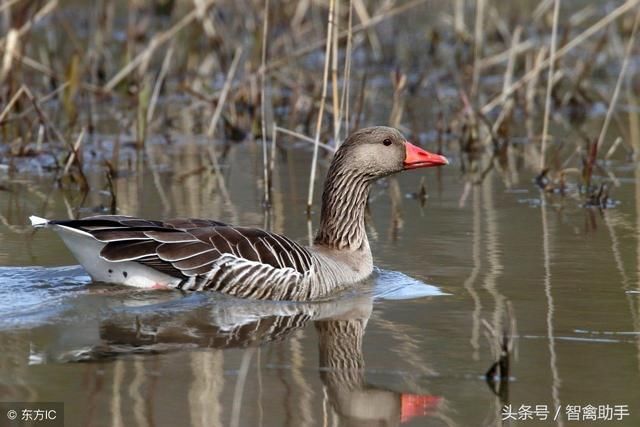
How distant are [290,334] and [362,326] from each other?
1.73ft

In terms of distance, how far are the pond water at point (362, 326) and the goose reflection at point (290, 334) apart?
2 centimetres

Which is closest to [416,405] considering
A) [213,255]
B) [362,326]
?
[362,326]

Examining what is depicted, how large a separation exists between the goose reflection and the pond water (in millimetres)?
17

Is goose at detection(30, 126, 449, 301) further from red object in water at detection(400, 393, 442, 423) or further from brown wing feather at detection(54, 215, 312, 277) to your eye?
red object in water at detection(400, 393, 442, 423)

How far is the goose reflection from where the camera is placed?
5.99 meters

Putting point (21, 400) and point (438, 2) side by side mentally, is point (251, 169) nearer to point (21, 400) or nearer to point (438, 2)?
point (21, 400)

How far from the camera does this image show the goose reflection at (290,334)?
599 cm

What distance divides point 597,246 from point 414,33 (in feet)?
42.8

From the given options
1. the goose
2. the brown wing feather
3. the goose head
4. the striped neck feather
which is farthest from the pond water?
the goose head

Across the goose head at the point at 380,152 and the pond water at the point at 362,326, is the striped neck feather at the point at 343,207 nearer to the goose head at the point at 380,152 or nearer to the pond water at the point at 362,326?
the goose head at the point at 380,152

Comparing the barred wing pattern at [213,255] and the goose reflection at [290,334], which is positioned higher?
→ the barred wing pattern at [213,255]

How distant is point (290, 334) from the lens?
7371mm

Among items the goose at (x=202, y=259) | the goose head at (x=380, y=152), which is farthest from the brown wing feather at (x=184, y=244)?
the goose head at (x=380, y=152)

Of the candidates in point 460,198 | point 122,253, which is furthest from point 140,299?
point 460,198
